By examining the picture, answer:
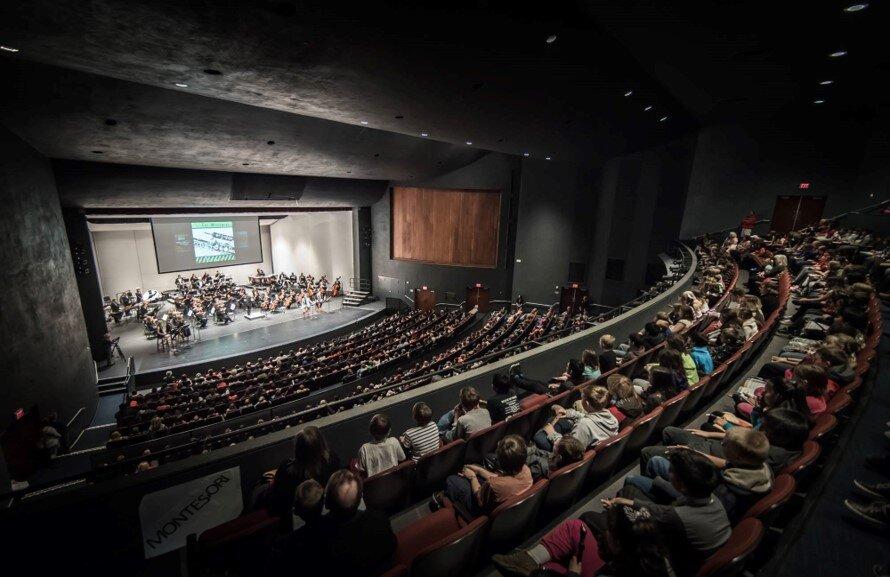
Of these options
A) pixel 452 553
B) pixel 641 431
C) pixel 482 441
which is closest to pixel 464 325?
pixel 482 441

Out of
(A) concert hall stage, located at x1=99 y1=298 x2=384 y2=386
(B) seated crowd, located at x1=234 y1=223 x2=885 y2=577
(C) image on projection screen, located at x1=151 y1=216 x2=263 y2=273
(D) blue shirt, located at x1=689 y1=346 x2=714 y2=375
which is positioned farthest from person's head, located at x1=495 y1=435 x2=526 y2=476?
(C) image on projection screen, located at x1=151 y1=216 x2=263 y2=273

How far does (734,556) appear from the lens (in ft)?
4.89

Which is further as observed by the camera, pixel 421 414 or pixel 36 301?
pixel 36 301

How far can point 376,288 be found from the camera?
21156 millimetres

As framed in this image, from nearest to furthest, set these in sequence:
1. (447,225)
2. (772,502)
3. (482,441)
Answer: (772,502), (482,441), (447,225)

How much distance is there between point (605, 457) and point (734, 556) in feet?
4.60

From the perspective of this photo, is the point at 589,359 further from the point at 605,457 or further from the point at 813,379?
the point at 813,379

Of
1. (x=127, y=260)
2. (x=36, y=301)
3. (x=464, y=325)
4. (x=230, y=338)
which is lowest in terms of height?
(x=230, y=338)

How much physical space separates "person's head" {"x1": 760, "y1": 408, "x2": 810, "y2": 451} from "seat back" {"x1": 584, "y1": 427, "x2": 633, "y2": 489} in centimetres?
86

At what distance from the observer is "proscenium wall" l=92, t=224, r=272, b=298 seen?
1778 centimetres

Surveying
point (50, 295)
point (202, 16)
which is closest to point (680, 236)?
point (202, 16)

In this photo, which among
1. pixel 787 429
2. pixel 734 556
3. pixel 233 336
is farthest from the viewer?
pixel 233 336

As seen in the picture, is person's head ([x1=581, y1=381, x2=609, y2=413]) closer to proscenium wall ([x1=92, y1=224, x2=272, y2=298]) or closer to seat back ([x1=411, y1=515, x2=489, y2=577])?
seat back ([x1=411, y1=515, x2=489, y2=577])

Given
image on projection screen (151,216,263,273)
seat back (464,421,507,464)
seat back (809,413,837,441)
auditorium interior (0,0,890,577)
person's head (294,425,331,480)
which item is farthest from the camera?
image on projection screen (151,216,263,273)
